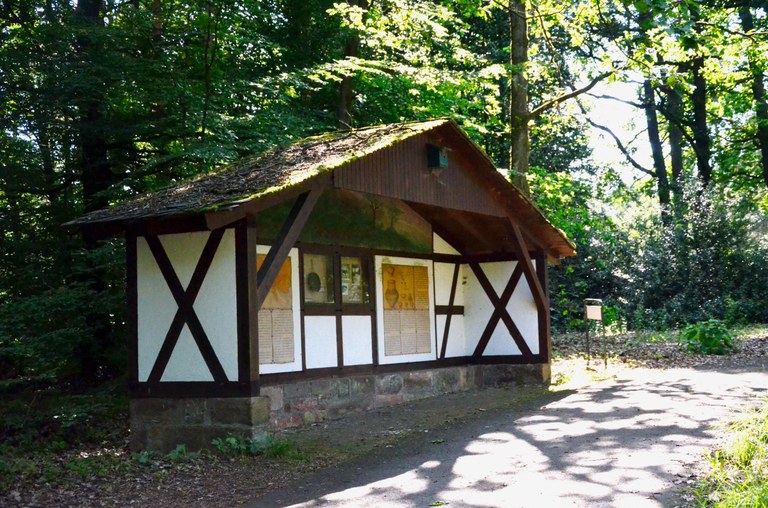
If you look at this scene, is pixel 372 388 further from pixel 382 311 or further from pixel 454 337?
pixel 454 337

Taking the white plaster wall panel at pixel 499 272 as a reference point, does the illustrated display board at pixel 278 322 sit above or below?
below

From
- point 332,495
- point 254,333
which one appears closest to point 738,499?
point 332,495

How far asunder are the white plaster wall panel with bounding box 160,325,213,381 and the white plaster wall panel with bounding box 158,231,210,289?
0.65 meters

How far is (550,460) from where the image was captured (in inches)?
324

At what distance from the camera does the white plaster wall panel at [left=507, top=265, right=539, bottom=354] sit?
50.3ft

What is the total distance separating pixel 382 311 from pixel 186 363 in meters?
4.19

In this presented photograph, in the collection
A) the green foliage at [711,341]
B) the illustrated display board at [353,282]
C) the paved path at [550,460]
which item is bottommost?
the paved path at [550,460]

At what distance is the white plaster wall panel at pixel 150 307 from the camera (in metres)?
10.5

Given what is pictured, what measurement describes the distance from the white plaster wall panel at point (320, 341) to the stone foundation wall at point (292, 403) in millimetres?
275

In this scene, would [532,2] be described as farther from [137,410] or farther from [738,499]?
[738,499]

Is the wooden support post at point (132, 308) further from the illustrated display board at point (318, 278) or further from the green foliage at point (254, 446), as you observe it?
the illustrated display board at point (318, 278)

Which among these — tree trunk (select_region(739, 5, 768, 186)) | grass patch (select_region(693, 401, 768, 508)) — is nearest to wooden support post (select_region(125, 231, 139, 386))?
grass patch (select_region(693, 401, 768, 508))

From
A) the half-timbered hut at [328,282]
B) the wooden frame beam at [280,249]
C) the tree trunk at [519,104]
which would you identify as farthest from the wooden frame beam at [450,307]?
the wooden frame beam at [280,249]

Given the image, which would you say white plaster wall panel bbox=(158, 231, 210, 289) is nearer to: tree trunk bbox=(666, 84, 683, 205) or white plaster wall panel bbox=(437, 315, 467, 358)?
white plaster wall panel bbox=(437, 315, 467, 358)
